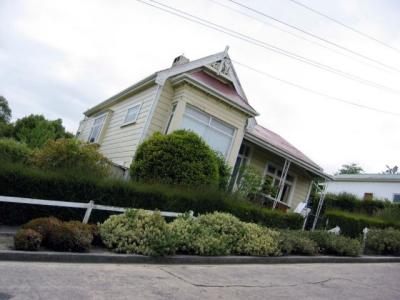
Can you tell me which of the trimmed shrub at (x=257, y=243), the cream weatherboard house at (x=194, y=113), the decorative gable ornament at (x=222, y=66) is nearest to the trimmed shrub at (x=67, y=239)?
the trimmed shrub at (x=257, y=243)

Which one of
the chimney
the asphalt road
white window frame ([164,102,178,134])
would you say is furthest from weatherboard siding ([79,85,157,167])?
the asphalt road

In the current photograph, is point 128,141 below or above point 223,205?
above

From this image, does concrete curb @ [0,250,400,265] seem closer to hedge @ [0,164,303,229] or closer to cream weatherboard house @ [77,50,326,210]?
hedge @ [0,164,303,229]

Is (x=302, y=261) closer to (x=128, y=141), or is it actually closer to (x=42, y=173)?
(x=42, y=173)

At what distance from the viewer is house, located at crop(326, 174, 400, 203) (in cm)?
3177

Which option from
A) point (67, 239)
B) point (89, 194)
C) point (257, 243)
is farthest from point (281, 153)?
point (67, 239)

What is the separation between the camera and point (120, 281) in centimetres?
656

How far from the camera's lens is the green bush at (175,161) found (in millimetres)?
13062

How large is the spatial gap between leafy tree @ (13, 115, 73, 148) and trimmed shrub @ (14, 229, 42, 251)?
17.1m

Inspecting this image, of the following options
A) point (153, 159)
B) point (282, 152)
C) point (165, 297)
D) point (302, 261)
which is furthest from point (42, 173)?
point (282, 152)

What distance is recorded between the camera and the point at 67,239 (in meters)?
7.70

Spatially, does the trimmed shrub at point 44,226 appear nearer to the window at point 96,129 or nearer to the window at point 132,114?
the window at point 132,114

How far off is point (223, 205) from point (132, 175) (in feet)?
10.4

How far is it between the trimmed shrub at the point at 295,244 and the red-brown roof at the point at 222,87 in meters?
6.24
